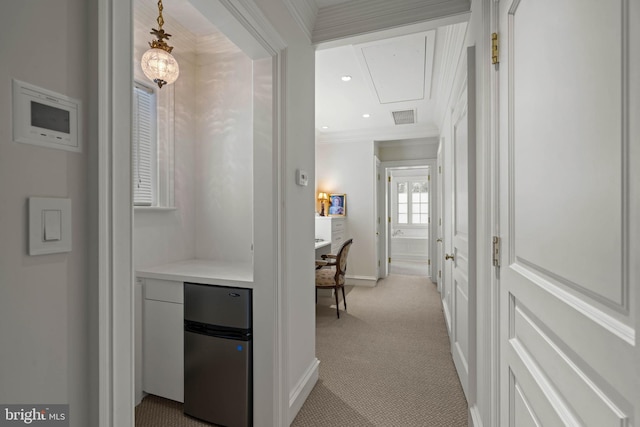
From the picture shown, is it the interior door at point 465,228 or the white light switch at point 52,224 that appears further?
the interior door at point 465,228

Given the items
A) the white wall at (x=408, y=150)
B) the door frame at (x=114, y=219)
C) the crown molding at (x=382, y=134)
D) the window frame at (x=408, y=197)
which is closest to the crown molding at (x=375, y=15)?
the door frame at (x=114, y=219)

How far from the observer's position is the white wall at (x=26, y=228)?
560 mm

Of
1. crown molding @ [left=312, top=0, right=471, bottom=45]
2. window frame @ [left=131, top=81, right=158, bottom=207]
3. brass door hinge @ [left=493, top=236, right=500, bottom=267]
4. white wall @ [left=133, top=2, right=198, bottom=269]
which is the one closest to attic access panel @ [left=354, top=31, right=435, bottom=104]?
crown molding @ [left=312, top=0, right=471, bottom=45]

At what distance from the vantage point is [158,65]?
1.74 metres

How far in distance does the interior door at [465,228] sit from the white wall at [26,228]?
1678mm

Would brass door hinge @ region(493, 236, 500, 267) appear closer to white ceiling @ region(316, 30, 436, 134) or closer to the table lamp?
white ceiling @ region(316, 30, 436, 134)

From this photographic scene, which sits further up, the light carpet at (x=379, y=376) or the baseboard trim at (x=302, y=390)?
the baseboard trim at (x=302, y=390)

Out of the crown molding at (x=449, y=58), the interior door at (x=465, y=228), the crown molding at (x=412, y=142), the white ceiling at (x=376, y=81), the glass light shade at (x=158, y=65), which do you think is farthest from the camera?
the crown molding at (x=412, y=142)

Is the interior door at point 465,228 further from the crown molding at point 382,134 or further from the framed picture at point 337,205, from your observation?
the framed picture at point 337,205

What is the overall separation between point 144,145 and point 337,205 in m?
3.45

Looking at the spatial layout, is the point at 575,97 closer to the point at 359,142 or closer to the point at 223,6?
the point at 223,6

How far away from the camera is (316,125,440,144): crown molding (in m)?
4.83
